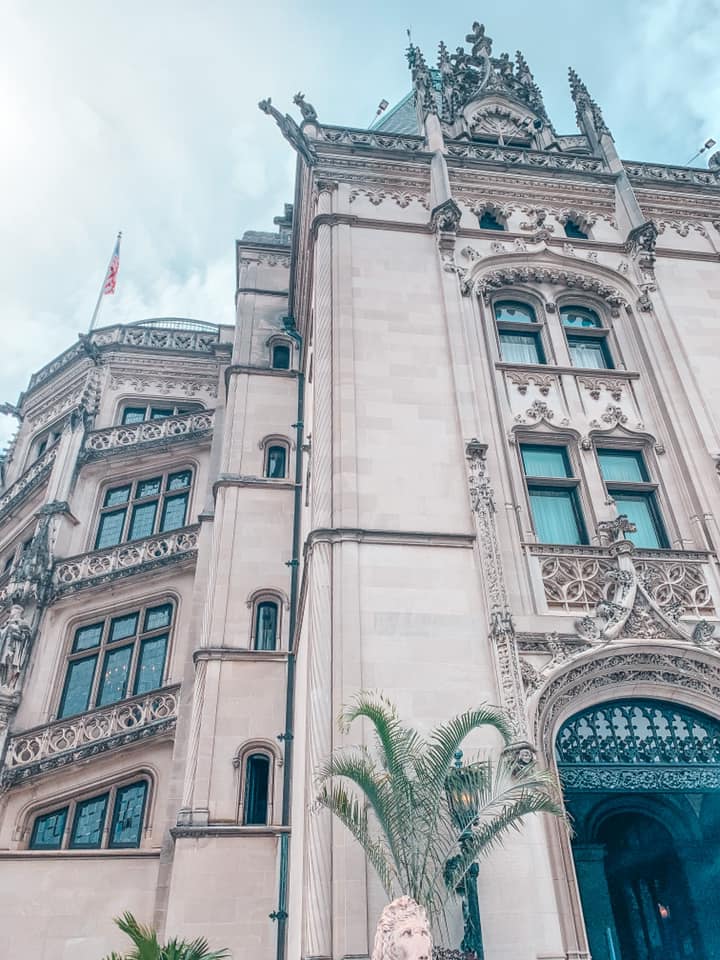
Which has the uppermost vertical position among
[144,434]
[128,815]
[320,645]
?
[144,434]

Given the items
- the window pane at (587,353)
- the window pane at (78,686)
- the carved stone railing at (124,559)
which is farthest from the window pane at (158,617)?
the window pane at (587,353)

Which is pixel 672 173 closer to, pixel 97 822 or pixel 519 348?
pixel 519 348

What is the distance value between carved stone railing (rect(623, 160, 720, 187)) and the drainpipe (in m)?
11.6

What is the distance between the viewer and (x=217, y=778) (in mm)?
14023

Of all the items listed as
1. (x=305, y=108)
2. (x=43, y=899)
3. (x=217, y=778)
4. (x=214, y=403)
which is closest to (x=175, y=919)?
(x=217, y=778)

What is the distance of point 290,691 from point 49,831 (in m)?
6.12

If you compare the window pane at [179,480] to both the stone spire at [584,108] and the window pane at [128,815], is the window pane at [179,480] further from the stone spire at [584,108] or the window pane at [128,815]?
the stone spire at [584,108]

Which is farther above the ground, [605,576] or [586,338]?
[586,338]

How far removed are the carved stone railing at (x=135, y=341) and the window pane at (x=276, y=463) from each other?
6.69 m

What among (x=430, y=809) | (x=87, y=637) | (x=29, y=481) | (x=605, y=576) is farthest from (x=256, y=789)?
(x=29, y=481)

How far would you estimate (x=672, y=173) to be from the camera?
2194cm

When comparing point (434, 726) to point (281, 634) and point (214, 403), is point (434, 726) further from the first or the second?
point (214, 403)

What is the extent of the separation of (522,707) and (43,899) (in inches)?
404

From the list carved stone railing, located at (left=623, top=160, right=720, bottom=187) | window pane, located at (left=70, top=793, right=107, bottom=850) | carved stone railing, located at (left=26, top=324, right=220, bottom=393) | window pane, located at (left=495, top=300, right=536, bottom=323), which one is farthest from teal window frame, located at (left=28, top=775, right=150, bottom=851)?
carved stone railing, located at (left=623, top=160, right=720, bottom=187)
